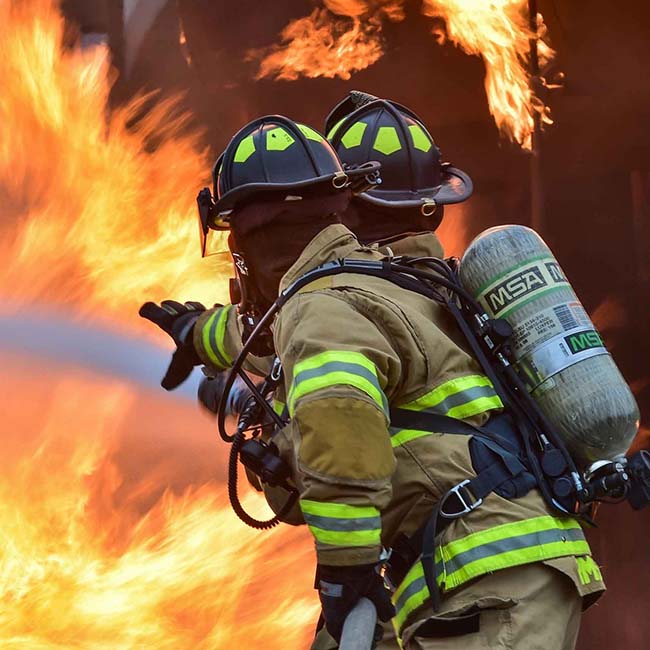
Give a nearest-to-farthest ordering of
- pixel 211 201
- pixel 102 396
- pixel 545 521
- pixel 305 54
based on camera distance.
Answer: pixel 545 521 → pixel 211 201 → pixel 102 396 → pixel 305 54

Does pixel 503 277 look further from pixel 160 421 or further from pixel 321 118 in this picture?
pixel 321 118

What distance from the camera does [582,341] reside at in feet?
10.7

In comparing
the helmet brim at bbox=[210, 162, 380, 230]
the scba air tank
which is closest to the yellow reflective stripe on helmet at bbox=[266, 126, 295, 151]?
the helmet brim at bbox=[210, 162, 380, 230]

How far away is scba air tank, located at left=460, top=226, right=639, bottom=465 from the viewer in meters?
3.17

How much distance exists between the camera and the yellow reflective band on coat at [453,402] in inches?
121

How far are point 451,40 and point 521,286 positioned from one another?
291 cm

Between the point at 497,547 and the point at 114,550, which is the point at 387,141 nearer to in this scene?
the point at 497,547

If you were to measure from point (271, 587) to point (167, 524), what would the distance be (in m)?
0.61

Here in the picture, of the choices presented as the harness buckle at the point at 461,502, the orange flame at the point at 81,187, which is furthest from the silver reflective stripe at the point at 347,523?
the orange flame at the point at 81,187

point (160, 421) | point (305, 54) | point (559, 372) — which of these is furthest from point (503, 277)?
point (305, 54)

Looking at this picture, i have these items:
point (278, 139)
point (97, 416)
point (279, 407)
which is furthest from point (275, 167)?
point (97, 416)

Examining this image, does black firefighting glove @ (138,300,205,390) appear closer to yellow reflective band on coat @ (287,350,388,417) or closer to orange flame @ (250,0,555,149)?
yellow reflective band on coat @ (287,350,388,417)

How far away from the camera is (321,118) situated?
592 centimetres

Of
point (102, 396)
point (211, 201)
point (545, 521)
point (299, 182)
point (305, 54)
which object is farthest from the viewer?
point (305, 54)
